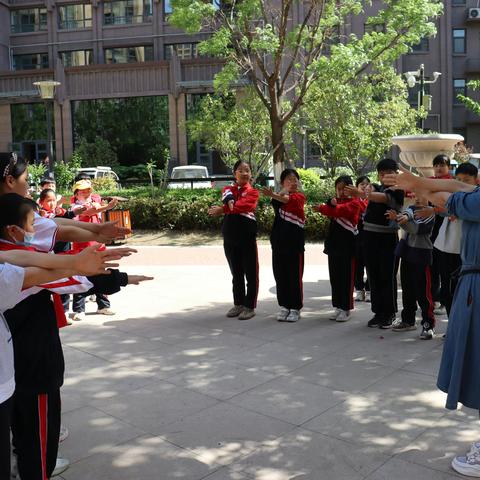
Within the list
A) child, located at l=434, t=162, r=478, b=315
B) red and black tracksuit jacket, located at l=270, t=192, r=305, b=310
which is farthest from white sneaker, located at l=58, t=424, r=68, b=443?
red and black tracksuit jacket, located at l=270, t=192, r=305, b=310

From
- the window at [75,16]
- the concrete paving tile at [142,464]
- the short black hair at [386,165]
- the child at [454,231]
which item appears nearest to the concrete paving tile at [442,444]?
the concrete paving tile at [142,464]

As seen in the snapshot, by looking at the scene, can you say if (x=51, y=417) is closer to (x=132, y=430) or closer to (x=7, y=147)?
(x=132, y=430)

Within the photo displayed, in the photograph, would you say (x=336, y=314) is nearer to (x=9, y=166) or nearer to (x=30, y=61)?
(x=9, y=166)

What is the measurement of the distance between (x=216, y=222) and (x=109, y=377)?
10.7 meters

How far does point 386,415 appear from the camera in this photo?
4.34 metres

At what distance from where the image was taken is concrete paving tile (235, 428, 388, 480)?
3518mm

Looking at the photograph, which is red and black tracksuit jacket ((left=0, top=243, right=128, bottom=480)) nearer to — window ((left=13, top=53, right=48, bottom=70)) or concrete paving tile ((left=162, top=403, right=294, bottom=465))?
concrete paving tile ((left=162, top=403, right=294, bottom=465))

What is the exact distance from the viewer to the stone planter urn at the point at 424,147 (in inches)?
320

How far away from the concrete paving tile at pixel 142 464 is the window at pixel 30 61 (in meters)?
38.3

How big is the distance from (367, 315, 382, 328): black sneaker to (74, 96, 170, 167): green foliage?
27108mm

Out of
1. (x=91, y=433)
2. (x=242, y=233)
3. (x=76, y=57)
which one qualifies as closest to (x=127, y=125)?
(x=76, y=57)

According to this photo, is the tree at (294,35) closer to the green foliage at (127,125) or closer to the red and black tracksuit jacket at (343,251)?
the red and black tracksuit jacket at (343,251)

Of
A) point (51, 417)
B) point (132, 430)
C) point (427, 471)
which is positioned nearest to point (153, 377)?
point (132, 430)

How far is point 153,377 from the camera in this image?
527cm
